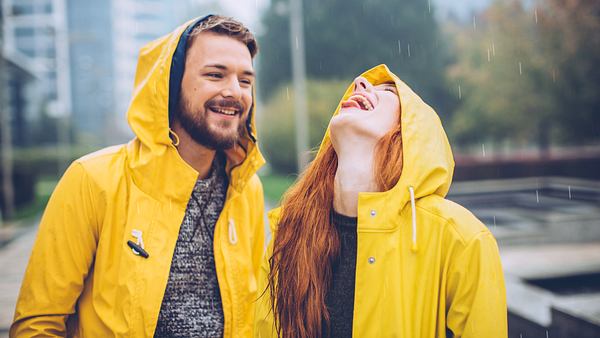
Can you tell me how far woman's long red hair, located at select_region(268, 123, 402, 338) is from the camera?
7.22 ft

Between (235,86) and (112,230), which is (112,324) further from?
(235,86)

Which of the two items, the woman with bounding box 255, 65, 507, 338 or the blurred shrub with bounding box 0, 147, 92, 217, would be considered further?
Result: the blurred shrub with bounding box 0, 147, 92, 217

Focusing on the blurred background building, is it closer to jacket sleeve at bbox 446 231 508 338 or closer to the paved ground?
the paved ground

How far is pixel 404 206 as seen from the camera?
2123mm

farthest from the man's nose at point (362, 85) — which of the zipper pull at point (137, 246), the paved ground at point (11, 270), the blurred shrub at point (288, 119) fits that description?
the blurred shrub at point (288, 119)

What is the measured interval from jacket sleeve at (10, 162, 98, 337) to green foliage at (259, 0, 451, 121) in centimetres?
2755

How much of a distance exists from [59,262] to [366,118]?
154 centimetres

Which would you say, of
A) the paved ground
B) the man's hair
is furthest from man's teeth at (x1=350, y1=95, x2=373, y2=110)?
the paved ground

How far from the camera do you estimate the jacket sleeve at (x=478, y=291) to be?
1912 mm

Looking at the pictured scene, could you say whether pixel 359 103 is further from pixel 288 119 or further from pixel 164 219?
pixel 288 119

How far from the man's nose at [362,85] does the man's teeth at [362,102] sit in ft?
0.20

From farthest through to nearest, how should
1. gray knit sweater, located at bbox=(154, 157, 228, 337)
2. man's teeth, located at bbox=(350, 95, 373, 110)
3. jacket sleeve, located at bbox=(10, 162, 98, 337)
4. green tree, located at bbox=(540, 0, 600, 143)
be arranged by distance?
green tree, located at bbox=(540, 0, 600, 143) → gray knit sweater, located at bbox=(154, 157, 228, 337) → jacket sleeve, located at bbox=(10, 162, 98, 337) → man's teeth, located at bbox=(350, 95, 373, 110)

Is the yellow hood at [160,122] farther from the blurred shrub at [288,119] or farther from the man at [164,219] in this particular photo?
the blurred shrub at [288,119]

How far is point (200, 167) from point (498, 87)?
2321 centimetres
